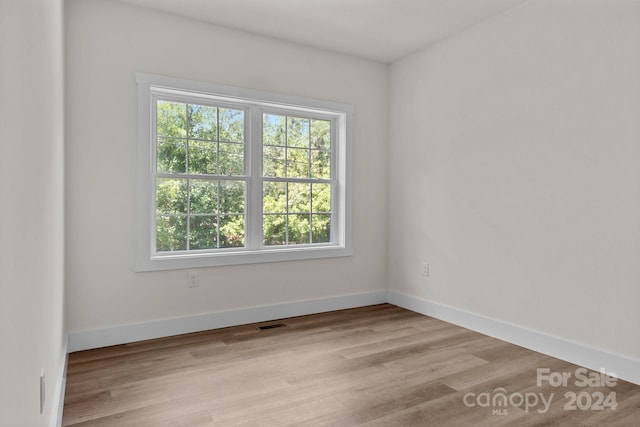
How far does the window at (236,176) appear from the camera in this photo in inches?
133

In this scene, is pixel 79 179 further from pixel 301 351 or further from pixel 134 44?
pixel 301 351

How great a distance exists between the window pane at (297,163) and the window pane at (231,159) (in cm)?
52

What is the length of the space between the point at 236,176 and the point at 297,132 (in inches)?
33.0

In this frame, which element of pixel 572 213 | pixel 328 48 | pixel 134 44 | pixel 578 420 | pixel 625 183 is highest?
pixel 328 48

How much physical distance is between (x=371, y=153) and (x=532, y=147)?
68.5 inches

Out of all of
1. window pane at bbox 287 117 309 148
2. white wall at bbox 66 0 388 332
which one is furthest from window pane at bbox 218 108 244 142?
window pane at bbox 287 117 309 148

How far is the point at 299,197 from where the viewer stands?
4.15m

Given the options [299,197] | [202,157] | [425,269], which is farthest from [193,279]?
[425,269]

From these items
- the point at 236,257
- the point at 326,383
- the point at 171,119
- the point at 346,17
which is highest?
the point at 346,17

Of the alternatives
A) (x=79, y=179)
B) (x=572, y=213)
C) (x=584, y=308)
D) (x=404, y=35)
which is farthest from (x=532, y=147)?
(x=79, y=179)

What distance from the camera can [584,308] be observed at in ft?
9.17

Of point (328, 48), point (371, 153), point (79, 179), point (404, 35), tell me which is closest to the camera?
point (79, 179)

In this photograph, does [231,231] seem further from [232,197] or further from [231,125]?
[231,125]

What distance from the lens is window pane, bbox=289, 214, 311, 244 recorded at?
4094 millimetres
